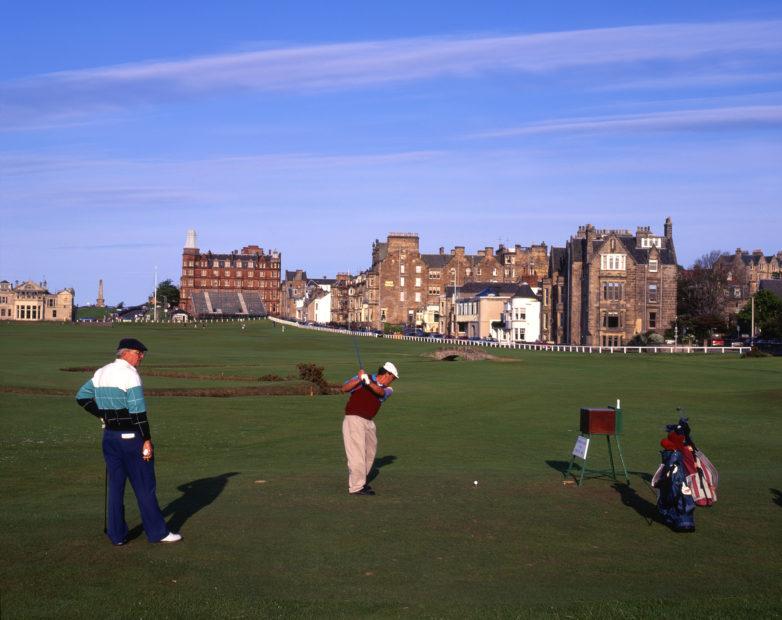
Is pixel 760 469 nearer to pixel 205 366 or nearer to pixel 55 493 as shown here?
pixel 55 493

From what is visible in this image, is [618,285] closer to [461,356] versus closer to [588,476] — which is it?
[461,356]

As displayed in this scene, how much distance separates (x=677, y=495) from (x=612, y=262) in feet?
379

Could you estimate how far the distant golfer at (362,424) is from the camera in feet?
57.4

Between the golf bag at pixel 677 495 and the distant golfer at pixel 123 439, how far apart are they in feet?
24.1

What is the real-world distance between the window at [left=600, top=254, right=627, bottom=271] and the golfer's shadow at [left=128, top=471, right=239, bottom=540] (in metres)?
111

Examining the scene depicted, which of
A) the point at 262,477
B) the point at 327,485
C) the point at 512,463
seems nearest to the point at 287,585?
the point at 327,485

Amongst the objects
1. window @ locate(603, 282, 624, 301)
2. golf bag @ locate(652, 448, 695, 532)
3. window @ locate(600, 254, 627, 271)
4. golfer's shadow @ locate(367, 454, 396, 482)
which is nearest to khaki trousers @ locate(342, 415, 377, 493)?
golfer's shadow @ locate(367, 454, 396, 482)

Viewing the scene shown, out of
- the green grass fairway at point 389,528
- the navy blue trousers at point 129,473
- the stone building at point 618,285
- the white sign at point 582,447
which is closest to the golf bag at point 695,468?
the green grass fairway at point 389,528

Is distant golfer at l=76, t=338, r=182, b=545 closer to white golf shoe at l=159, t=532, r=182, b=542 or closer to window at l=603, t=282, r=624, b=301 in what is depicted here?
white golf shoe at l=159, t=532, r=182, b=542

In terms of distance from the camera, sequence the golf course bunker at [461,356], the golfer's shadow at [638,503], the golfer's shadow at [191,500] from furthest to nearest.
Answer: the golf course bunker at [461,356], the golfer's shadow at [638,503], the golfer's shadow at [191,500]

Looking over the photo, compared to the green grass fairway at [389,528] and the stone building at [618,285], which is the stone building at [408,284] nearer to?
the stone building at [618,285]

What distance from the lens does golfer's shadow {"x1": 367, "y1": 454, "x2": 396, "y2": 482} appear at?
20448 mm

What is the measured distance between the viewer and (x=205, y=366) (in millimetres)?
72250

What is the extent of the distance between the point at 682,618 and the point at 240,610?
4701 millimetres
